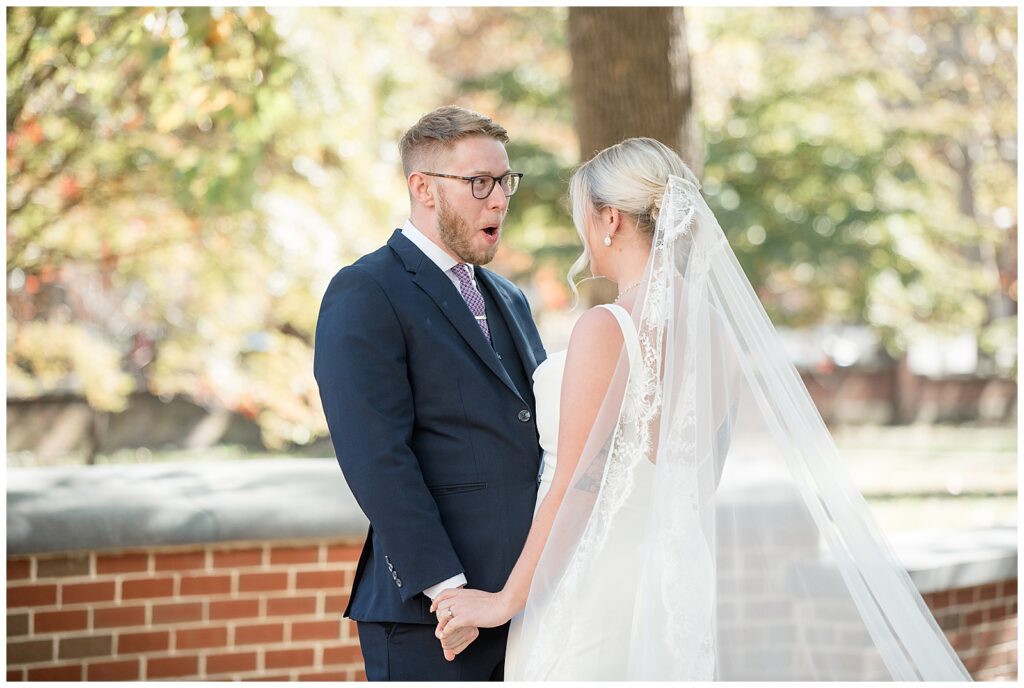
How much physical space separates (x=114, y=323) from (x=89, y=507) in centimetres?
1190

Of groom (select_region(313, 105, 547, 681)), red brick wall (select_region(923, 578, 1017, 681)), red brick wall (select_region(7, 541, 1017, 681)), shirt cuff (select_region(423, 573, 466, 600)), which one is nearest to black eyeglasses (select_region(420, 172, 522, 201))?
groom (select_region(313, 105, 547, 681))

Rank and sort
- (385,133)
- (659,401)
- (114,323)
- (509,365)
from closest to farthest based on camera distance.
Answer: (659,401) → (509,365) → (385,133) → (114,323)

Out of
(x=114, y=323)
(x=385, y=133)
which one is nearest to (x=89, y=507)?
(x=385, y=133)

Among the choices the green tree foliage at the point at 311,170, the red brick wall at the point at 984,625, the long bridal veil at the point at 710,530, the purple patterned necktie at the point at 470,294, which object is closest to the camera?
the long bridal veil at the point at 710,530

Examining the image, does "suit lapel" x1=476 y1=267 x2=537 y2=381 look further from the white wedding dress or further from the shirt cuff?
the shirt cuff

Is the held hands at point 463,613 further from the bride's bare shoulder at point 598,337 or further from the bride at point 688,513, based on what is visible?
the bride's bare shoulder at point 598,337

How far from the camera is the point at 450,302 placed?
3051mm

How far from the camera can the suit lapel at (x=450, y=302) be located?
9.93 feet

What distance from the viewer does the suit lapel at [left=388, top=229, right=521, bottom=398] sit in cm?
303

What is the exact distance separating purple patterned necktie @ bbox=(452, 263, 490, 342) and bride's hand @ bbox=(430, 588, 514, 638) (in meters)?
0.77

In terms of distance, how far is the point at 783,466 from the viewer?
274 cm

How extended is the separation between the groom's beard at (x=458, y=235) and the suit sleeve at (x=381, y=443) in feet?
1.22

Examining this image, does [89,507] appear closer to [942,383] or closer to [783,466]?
[783,466]

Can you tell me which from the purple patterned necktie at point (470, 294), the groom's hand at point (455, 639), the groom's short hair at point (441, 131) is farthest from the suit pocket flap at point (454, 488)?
the groom's short hair at point (441, 131)
